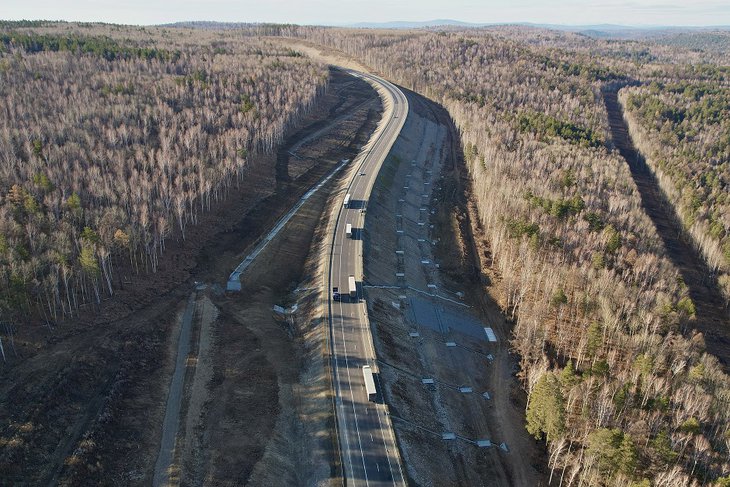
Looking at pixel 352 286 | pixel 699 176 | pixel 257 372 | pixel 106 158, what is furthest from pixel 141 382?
pixel 699 176

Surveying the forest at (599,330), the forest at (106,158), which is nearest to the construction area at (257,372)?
the forest at (106,158)

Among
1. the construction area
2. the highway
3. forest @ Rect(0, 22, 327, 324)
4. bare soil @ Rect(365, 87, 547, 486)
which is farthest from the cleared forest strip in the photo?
forest @ Rect(0, 22, 327, 324)

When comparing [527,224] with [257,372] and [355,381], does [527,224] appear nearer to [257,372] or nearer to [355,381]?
[355,381]

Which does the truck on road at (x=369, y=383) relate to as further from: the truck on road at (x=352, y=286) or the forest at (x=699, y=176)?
the forest at (x=699, y=176)

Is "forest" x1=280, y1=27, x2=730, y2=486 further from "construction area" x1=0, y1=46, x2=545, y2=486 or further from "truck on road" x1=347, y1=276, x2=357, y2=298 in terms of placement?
"truck on road" x1=347, y1=276, x2=357, y2=298

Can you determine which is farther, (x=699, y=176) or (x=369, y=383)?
(x=699, y=176)

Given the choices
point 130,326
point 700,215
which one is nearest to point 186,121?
point 130,326
